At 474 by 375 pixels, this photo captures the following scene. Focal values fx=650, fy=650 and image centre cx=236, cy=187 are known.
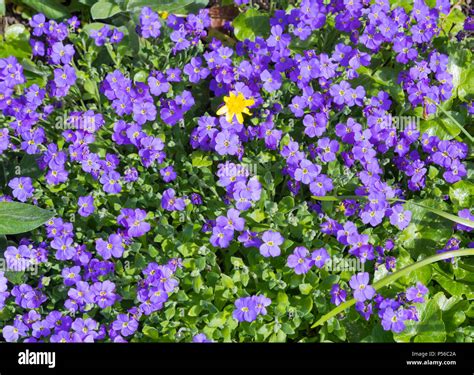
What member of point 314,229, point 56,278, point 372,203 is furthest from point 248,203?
point 56,278

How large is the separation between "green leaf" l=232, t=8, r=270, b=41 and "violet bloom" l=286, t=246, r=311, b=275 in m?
1.74

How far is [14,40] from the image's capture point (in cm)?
471

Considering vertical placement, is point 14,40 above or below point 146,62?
above

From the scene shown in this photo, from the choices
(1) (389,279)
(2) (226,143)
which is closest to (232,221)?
(2) (226,143)

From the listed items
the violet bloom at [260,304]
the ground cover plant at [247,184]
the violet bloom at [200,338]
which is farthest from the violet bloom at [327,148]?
the violet bloom at [200,338]

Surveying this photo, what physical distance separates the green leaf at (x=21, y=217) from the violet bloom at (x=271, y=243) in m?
1.15

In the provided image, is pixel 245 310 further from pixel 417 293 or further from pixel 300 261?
pixel 417 293

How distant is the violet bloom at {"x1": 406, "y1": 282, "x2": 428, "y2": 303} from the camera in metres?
3.38

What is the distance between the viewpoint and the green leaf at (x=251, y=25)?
4.49 metres

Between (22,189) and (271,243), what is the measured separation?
1.48 meters

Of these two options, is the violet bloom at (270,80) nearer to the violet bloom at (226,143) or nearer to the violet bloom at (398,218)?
the violet bloom at (226,143)
